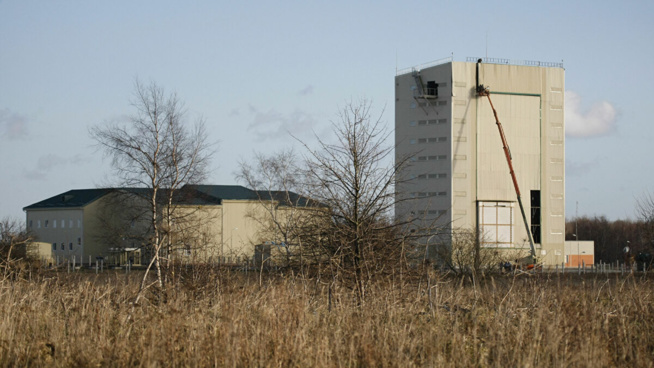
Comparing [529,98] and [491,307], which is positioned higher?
[529,98]

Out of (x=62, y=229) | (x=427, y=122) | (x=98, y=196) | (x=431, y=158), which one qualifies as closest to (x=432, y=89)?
(x=427, y=122)

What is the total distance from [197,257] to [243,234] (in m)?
56.6

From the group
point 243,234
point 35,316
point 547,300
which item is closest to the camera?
point 35,316

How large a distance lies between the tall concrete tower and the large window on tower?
0.08 m

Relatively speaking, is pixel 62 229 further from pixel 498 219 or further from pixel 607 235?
pixel 607 235

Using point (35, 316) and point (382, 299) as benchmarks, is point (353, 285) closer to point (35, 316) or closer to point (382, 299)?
point (382, 299)

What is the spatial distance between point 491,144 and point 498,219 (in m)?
6.20

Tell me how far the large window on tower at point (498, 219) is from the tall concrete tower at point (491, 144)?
0.26 ft

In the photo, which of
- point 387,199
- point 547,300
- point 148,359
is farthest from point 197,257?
point 148,359

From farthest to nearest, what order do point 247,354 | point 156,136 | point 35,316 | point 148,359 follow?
point 156,136 < point 35,316 < point 247,354 < point 148,359

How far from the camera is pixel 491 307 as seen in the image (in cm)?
1455

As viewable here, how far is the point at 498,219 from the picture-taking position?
208ft

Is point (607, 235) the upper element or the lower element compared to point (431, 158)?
lower

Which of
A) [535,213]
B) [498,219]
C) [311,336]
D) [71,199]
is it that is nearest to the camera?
[311,336]
